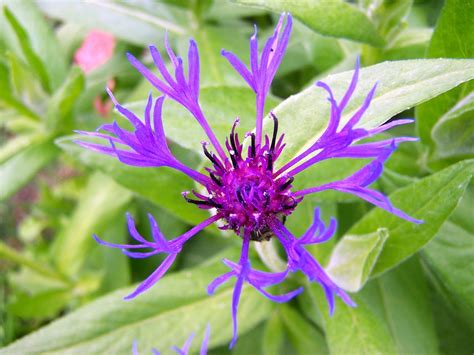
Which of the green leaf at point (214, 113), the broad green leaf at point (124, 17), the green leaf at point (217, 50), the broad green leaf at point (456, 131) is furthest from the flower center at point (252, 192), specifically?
the broad green leaf at point (124, 17)

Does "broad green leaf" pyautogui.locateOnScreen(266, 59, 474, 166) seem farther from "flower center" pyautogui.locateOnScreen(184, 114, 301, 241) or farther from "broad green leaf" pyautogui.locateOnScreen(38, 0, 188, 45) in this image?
"broad green leaf" pyautogui.locateOnScreen(38, 0, 188, 45)

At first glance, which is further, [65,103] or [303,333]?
[65,103]

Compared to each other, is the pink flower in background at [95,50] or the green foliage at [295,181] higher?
the pink flower in background at [95,50]

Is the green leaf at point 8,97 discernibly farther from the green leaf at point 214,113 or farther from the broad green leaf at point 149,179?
the green leaf at point 214,113

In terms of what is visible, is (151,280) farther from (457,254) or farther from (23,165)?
(23,165)

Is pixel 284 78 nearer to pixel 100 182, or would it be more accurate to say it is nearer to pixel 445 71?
pixel 100 182

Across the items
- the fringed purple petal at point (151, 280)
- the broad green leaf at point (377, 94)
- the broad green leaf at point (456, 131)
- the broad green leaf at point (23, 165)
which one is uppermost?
the broad green leaf at point (23, 165)

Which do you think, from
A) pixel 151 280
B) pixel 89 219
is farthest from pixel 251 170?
pixel 89 219
